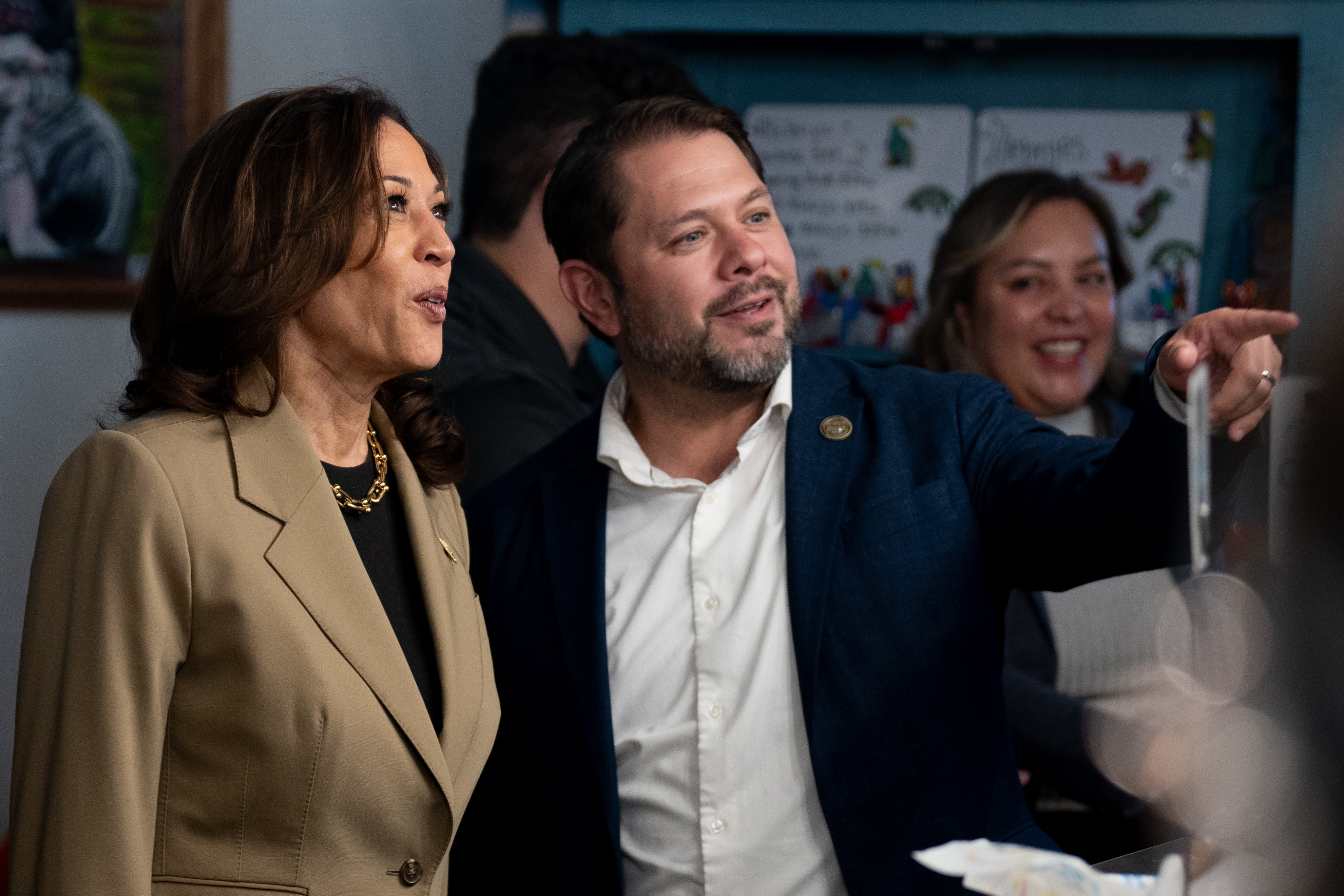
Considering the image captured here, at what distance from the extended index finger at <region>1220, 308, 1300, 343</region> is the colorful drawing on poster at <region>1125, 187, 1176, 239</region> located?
2.21m

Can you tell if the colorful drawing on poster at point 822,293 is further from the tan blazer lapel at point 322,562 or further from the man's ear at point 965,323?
the tan blazer lapel at point 322,562

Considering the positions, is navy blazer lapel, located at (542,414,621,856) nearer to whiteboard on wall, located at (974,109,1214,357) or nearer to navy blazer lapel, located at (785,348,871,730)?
navy blazer lapel, located at (785,348,871,730)

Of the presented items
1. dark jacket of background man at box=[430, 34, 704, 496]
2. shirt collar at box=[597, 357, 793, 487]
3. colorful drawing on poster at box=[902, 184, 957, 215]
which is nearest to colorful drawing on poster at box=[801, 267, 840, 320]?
colorful drawing on poster at box=[902, 184, 957, 215]

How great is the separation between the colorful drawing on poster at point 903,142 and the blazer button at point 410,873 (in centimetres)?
245

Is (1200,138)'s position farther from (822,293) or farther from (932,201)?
(822,293)

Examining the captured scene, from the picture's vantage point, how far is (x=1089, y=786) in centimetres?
226

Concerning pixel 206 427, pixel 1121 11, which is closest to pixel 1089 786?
pixel 206 427

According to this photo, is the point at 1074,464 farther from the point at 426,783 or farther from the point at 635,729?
the point at 426,783

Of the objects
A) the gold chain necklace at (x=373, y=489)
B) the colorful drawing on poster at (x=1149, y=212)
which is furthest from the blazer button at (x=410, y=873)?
the colorful drawing on poster at (x=1149, y=212)

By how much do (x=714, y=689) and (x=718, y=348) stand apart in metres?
0.50

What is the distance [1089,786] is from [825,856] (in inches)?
37.0

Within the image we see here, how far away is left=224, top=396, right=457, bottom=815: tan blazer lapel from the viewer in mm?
1327

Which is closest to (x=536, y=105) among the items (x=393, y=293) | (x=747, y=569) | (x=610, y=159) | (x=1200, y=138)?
(x=610, y=159)

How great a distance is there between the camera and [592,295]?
1.99 meters
